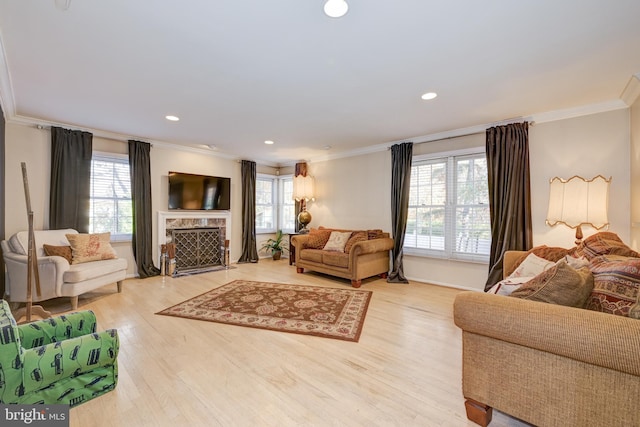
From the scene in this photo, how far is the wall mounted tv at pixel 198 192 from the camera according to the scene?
5.04 meters

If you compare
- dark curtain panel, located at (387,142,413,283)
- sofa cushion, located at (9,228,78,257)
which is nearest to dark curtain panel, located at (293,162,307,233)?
dark curtain panel, located at (387,142,413,283)

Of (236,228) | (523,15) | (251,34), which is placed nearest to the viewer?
(523,15)

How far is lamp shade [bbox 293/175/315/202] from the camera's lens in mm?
6000

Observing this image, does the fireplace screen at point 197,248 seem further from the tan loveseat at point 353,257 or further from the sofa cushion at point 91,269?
the tan loveseat at point 353,257

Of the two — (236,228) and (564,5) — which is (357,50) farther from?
(236,228)

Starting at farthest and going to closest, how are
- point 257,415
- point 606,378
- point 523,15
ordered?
point 523,15
point 257,415
point 606,378

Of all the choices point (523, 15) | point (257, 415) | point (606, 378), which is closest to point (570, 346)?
point (606, 378)

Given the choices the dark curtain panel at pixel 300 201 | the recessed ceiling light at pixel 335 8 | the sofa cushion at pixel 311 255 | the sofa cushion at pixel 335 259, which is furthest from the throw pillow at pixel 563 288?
the dark curtain panel at pixel 300 201

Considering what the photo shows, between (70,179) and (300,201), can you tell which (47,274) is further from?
(300,201)

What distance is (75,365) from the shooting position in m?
Answer: 1.62

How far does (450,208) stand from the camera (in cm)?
428

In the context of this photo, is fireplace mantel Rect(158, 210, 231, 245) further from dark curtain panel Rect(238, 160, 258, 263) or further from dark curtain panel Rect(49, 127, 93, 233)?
dark curtain panel Rect(49, 127, 93, 233)

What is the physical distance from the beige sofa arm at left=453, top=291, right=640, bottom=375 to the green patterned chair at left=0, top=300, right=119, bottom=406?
2.20m

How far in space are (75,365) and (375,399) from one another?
1.82 m
